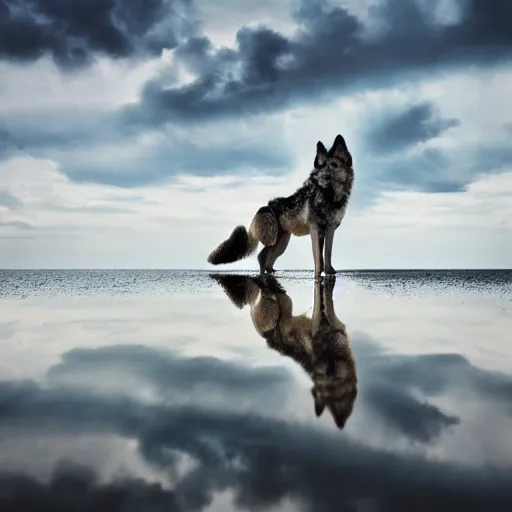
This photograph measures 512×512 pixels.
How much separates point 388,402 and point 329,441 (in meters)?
0.53

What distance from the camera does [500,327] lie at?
4.42 metres

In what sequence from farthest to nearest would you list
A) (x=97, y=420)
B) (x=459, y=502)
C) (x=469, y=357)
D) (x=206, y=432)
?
1. (x=469, y=357)
2. (x=97, y=420)
3. (x=206, y=432)
4. (x=459, y=502)

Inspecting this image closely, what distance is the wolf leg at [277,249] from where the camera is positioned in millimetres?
12516

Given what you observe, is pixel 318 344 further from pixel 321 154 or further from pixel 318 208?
pixel 321 154

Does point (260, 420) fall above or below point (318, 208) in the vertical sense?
below

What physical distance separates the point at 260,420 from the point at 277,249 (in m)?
10.9

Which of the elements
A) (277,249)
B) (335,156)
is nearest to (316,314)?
(335,156)

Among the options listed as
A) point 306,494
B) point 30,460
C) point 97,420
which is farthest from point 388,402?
point 30,460

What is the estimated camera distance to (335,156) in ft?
36.8

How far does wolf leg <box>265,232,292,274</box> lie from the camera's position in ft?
41.1

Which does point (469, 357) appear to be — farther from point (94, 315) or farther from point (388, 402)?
point (94, 315)

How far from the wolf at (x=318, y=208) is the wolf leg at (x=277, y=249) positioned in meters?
0.03

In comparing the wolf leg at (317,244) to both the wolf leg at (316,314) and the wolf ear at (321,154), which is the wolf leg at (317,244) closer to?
the wolf ear at (321,154)

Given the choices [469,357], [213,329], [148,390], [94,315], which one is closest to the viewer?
[148,390]
